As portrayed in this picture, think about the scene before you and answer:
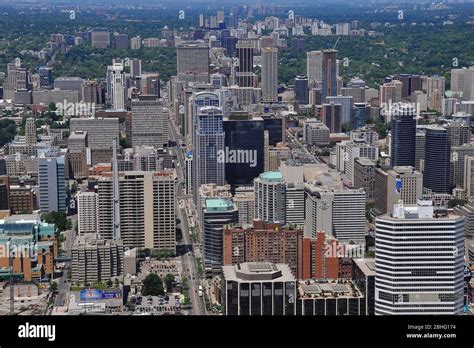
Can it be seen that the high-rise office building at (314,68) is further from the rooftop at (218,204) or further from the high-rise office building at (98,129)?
the rooftop at (218,204)

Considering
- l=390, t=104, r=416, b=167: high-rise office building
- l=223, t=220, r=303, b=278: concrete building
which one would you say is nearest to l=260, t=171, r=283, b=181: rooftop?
l=223, t=220, r=303, b=278: concrete building

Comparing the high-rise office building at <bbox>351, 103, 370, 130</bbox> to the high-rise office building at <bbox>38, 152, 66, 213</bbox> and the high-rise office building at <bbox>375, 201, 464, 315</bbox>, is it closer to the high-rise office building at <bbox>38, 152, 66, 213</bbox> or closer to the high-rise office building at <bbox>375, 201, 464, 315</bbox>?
the high-rise office building at <bbox>38, 152, 66, 213</bbox>

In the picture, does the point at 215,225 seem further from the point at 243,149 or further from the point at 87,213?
the point at 243,149

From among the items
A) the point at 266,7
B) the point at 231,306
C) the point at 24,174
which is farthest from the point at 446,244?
the point at 266,7

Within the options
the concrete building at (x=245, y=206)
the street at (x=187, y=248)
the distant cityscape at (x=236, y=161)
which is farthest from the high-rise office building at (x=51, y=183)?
the concrete building at (x=245, y=206)

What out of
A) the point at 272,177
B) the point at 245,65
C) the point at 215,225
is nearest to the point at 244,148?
the point at 272,177

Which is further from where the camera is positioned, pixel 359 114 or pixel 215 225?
pixel 359 114
